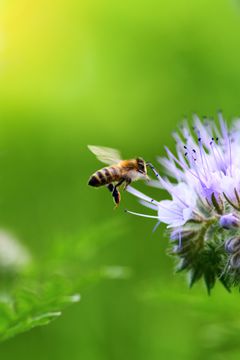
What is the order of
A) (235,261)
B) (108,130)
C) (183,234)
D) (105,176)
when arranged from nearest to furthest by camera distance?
(235,261)
(183,234)
(105,176)
(108,130)

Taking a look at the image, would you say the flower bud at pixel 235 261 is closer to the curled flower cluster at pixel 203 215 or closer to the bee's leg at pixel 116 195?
the curled flower cluster at pixel 203 215

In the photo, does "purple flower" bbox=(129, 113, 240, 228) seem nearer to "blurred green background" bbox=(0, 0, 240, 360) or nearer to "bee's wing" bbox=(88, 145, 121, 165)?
"bee's wing" bbox=(88, 145, 121, 165)

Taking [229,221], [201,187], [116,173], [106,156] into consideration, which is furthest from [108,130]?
[229,221]

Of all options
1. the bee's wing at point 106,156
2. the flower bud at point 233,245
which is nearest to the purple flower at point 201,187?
the flower bud at point 233,245

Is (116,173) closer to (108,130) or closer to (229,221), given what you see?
(229,221)

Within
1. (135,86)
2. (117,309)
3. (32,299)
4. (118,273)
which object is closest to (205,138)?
(118,273)
